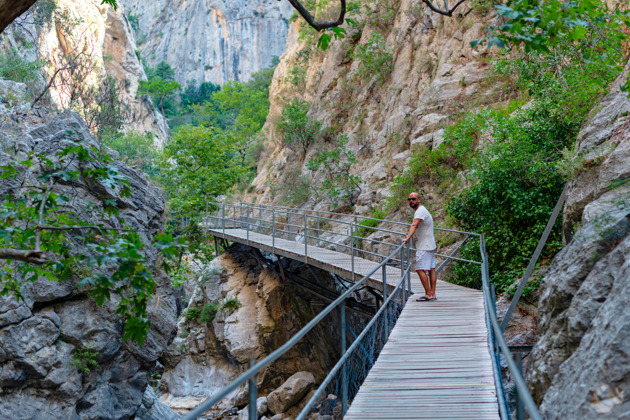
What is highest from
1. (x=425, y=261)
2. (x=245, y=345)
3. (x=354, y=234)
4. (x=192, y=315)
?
(x=425, y=261)

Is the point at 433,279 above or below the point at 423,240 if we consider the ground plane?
below

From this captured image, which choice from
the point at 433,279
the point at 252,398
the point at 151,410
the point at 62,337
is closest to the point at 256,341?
the point at 151,410

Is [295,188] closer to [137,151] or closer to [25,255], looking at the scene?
[137,151]

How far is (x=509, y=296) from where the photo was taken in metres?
8.16

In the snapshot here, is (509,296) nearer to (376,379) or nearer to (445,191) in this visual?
(376,379)

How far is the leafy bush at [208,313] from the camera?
1611cm

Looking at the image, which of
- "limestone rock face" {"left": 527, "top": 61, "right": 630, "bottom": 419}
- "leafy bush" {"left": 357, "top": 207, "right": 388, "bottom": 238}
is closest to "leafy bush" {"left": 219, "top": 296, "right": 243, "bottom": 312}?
"leafy bush" {"left": 357, "top": 207, "right": 388, "bottom": 238}

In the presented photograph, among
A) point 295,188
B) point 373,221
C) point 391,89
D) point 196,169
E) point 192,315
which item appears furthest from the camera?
point 196,169

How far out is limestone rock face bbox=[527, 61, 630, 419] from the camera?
3.02 metres

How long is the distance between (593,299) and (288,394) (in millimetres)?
10555

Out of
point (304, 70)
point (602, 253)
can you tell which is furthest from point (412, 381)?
point (304, 70)

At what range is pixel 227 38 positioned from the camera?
6625 centimetres

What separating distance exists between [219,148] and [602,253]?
74.0 ft

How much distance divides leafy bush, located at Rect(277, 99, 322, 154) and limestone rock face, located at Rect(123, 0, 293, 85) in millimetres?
44729
